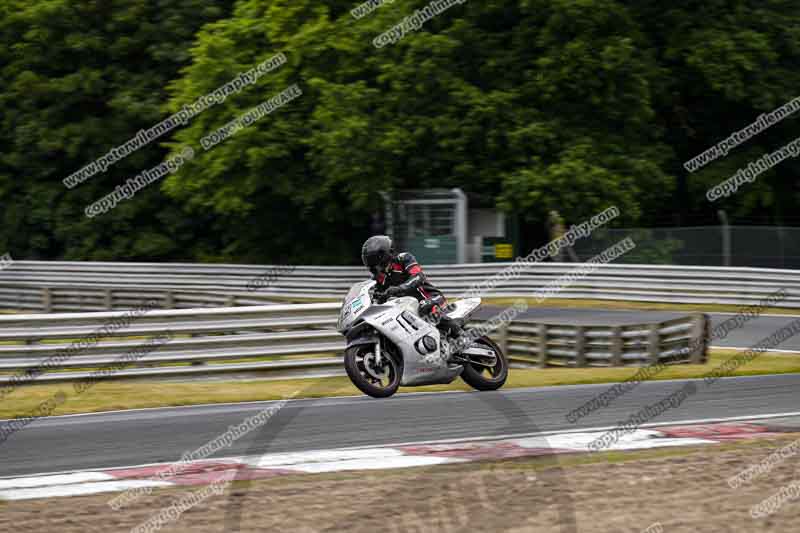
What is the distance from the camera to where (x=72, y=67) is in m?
37.9

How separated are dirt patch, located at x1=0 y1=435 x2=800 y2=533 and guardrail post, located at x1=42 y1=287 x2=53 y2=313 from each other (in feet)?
81.0

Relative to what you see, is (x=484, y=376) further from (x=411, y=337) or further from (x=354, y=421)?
(x=354, y=421)

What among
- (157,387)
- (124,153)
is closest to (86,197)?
(124,153)

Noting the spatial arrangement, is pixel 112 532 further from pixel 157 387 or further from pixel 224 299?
pixel 224 299

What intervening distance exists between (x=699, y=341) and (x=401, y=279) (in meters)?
5.80

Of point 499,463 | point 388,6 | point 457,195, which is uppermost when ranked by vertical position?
point 388,6

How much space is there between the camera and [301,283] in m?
33.0

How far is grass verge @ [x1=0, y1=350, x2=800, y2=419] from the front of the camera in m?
12.4

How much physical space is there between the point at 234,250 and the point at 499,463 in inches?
1102

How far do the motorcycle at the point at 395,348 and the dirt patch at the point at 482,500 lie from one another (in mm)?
3674

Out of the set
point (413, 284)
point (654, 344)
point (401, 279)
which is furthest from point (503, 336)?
point (413, 284)

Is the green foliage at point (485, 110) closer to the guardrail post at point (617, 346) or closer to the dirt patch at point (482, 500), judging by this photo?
the guardrail post at point (617, 346)

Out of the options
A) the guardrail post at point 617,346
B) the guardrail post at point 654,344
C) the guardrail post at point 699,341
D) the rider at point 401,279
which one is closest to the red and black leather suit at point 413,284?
the rider at point 401,279

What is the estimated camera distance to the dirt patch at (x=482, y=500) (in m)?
6.55
